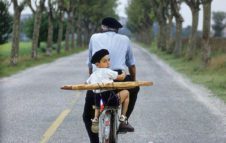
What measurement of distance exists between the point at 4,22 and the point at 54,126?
50490mm

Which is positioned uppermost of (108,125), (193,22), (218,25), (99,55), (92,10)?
(92,10)

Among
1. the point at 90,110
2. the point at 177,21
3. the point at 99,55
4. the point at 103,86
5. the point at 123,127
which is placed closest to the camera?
the point at 103,86

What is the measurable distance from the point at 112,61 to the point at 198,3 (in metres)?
30.0

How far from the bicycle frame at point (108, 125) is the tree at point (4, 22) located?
2018 inches

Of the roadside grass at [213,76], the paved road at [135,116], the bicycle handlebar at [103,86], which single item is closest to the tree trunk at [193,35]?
the roadside grass at [213,76]

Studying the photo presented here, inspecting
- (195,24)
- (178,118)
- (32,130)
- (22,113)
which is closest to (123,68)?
(32,130)

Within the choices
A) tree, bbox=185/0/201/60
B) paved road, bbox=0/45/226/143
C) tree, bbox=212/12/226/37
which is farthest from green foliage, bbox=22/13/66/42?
tree, bbox=212/12/226/37

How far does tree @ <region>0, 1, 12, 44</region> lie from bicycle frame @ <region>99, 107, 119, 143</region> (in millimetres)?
51248

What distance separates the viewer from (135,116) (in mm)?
12219

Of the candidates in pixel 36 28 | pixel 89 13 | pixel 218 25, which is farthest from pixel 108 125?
pixel 218 25

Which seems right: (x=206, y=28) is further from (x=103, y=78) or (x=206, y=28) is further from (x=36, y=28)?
(x=103, y=78)

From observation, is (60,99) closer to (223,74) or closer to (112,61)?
(112,61)

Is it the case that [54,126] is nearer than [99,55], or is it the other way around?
[99,55]

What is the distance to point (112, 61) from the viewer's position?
7.83m
